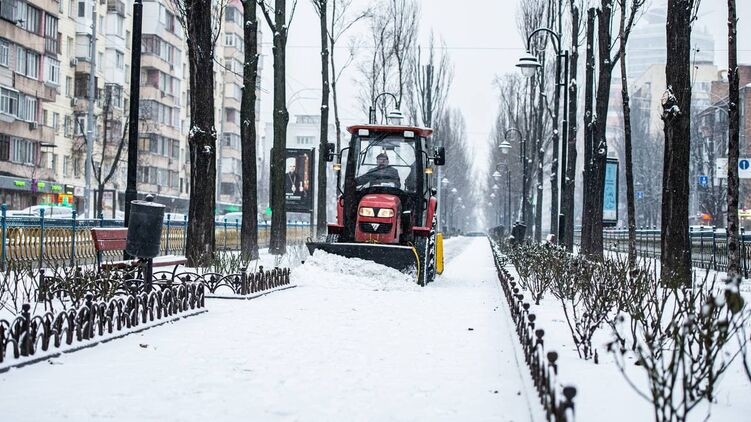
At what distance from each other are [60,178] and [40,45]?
10.3 metres

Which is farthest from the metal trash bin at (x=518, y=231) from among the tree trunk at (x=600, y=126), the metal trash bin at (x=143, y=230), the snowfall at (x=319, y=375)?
the metal trash bin at (x=143, y=230)

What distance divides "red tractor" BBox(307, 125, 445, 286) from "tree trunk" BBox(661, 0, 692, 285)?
14.9ft

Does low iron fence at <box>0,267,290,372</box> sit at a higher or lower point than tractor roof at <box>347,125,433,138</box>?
lower

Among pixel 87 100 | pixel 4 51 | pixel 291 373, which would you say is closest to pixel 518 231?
pixel 291 373

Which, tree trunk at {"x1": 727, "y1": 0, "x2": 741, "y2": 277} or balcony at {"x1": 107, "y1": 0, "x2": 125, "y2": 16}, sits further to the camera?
balcony at {"x1": 107, "y1": 0, "x2": 125, "y2": 16}

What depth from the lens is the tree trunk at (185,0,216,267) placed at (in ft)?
63.2

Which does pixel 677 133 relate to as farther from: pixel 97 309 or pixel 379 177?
pixel 97 309

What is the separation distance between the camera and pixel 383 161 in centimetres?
2061

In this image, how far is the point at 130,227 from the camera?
12.5 m

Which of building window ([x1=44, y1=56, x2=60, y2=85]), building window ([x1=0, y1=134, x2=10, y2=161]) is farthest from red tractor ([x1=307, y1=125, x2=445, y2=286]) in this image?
building window ([x1=44, y1=56, x2=60, y2=85])

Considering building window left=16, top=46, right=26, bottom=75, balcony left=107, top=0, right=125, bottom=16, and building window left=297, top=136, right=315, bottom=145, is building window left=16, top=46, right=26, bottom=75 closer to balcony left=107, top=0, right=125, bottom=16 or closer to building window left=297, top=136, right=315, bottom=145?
balcony left=107, top=0, right=125, bottom=16

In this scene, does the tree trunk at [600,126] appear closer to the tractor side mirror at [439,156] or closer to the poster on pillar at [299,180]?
the tractor side mirror at [439,156]

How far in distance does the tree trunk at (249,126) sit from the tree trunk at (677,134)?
10.7m

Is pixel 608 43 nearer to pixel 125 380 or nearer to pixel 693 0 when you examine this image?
pixel 693 0
